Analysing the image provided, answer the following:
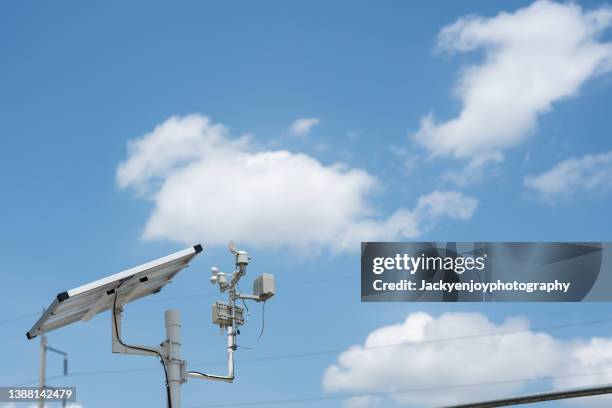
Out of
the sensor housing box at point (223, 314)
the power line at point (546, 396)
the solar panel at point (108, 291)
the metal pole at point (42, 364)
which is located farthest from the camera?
the metal pole at point (42, 364)

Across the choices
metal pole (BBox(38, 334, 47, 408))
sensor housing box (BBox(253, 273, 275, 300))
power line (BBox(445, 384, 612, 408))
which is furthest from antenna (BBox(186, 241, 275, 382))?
metal pole (BBox(38, 334, 47, 408))

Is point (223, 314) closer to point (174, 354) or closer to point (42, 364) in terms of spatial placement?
point (174, 354)

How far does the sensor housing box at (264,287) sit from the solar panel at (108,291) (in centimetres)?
282

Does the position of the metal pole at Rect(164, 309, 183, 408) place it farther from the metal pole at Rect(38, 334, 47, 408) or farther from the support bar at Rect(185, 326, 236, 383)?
the metal pole at Rect(38, 334, 47, 408)

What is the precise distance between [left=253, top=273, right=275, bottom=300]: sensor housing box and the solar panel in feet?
9.25

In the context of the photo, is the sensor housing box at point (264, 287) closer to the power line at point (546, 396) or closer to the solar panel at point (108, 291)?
the solar panel at point (108, 291)

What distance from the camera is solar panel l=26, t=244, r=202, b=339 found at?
18.3 meters

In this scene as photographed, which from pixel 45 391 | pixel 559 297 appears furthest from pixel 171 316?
pixel 45 391

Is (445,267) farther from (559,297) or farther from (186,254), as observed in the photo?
(186,254)

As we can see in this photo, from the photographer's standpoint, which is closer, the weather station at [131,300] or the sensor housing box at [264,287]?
the weather station at [131,300]

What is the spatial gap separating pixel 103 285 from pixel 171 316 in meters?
2.00

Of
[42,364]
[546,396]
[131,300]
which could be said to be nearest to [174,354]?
[131,300]

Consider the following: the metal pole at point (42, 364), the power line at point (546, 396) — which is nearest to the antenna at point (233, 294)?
the power line at point (546, 396)

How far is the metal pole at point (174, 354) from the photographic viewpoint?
19.9 m
